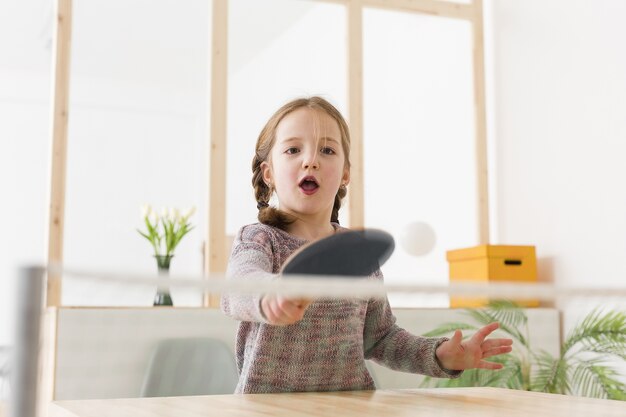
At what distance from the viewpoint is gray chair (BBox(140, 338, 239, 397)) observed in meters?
3.03

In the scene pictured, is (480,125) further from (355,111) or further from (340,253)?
(340,253)

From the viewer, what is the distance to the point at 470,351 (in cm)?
135

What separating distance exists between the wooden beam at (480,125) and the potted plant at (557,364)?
0.97 m

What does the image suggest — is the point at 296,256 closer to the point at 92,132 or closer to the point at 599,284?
the point at 599,284

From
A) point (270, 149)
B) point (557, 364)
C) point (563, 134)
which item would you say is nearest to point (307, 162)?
point (270, 149)

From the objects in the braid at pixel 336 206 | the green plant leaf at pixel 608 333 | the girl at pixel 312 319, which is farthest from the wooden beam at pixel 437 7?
the girl at pixel 312 319

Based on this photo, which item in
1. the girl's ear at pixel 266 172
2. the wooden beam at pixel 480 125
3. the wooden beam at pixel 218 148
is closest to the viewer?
the girl's ear at pixel 266 172

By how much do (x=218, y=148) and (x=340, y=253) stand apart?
3056 mm

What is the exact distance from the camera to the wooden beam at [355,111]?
4.15m

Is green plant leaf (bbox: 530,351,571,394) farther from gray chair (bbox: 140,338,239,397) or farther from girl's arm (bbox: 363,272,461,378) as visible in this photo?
girl's arm (bbox: 363,272,461,378)

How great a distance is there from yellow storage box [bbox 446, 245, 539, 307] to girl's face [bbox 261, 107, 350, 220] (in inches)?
86.6

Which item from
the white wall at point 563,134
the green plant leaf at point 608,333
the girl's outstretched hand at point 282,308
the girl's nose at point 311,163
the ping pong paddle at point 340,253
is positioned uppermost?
the white wall at point 563,134

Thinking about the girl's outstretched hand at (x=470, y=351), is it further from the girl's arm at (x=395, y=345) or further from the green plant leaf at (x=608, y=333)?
the green plant leaf at (x=608, y=333)

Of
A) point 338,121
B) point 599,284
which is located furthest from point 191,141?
point 338,121
